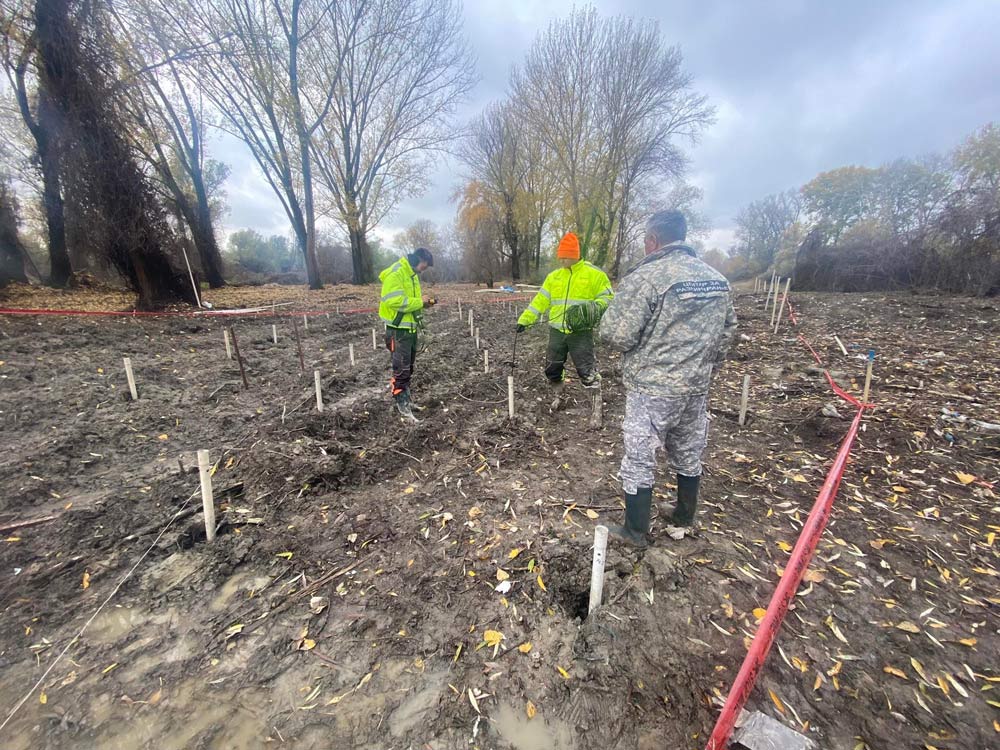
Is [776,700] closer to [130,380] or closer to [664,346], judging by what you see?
[664,346]

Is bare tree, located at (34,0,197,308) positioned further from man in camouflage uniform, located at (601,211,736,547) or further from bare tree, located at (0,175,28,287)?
man in camouflage uniform, located at (601,211,736,547)

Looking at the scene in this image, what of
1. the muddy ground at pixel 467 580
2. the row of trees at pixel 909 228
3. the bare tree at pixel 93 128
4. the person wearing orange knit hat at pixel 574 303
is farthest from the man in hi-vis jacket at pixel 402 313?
the row of trees at pixel 909 228

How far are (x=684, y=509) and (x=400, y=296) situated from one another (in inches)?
136

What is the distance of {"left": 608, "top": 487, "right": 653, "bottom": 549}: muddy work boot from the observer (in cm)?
242

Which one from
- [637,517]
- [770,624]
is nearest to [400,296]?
[637,517]

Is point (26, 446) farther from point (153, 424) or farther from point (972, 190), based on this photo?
point (972, 190)

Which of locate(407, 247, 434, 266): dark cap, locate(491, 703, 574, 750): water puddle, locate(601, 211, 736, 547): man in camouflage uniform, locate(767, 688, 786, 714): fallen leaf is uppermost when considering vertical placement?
locate(407, 247, 434, 266): dark cap

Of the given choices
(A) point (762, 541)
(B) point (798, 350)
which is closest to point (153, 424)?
(A) point (762, 541)

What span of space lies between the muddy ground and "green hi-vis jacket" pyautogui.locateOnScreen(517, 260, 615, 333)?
117 centimetres

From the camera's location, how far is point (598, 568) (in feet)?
6.48

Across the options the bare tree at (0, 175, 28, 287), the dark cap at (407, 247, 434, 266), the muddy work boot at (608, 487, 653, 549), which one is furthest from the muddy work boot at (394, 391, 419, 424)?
the bare tree at (0, 175, 28, 287)

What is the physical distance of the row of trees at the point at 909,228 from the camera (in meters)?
11.8

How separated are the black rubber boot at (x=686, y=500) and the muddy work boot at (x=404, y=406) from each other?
9.19ft

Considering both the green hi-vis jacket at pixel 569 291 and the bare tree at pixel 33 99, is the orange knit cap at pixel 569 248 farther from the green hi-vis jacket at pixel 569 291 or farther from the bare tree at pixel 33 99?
the bare tree at pixel 33 99
